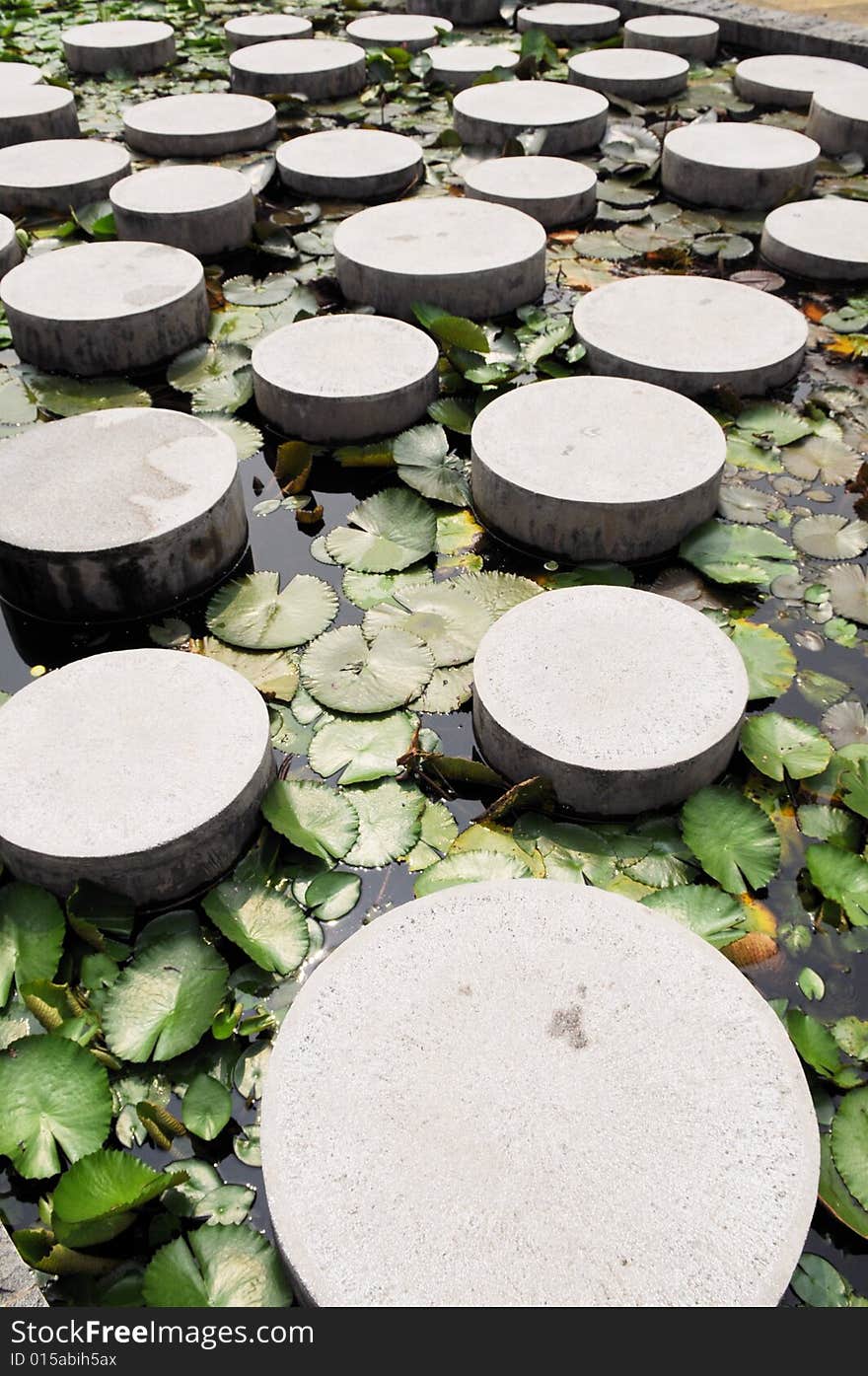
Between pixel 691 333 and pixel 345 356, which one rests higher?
pixel 345 356

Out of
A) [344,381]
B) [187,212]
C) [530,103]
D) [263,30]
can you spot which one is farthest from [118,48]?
[344,381]

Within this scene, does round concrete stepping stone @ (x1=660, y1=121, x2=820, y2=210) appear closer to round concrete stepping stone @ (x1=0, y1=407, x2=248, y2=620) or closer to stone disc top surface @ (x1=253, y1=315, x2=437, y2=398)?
stone disc top surface @ (x1=253, y1=315, x2=437, y2=398)

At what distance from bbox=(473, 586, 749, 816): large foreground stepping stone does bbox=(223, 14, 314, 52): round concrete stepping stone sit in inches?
326

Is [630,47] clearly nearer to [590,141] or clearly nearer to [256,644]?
[590,141]

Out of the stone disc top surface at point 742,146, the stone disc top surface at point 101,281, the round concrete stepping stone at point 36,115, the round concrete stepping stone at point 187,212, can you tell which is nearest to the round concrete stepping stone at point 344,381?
the stone disc top surface at point 101,281

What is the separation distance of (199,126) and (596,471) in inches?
207

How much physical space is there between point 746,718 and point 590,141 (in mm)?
5684

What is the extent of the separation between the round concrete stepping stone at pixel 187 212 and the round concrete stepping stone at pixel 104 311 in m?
0.66

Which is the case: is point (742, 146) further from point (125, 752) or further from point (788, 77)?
point (125, 752)

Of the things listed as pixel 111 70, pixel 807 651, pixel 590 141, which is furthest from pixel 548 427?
pixel 111 70

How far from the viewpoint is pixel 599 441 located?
12.8 feet

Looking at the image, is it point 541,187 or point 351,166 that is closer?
point 541,187

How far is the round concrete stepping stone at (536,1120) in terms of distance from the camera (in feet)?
5.90

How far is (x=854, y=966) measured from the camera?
2535mm
